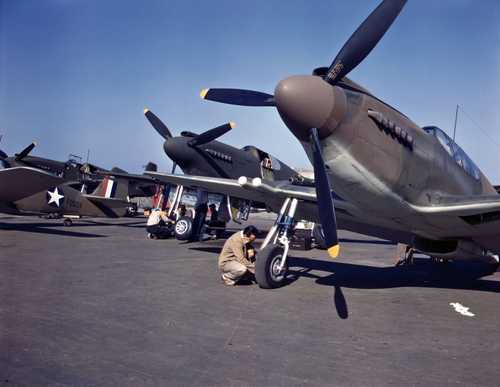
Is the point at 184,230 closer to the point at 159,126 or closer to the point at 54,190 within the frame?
the point at 159,126

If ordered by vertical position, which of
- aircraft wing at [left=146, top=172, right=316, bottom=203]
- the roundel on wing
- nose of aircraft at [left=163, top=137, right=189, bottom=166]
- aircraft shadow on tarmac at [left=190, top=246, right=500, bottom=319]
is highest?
nose of aircraft at [left=163, top=137, right=189, bottom=166]

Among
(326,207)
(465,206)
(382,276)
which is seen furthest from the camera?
(382,276)

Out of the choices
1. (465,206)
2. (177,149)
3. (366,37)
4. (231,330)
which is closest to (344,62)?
(366,37)

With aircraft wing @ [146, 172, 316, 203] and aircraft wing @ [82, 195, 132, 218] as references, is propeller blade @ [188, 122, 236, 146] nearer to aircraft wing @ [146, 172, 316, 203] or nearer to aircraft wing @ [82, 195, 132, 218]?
aircraft wing @ [146, 172, 316, 203]

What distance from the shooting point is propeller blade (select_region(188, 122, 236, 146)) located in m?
13.6

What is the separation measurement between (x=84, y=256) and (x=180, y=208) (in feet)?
23.2

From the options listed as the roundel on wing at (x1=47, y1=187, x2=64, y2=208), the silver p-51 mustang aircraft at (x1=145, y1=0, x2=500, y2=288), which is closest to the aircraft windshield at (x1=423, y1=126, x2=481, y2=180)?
the silver p-51 mustang aircraft at (x1=145, y1=0, x2=500, y2=288)

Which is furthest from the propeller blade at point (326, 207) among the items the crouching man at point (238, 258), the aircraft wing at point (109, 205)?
the aircraft wing at point (109, 205)

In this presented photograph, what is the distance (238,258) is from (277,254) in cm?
69

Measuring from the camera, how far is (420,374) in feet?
11.0

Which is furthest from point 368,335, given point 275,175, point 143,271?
point 275,175

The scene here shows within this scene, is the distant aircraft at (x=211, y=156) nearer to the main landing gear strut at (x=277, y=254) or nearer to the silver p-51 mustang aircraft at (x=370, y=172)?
the main landing gear strut at (x=277, y=254)

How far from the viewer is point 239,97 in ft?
20.7

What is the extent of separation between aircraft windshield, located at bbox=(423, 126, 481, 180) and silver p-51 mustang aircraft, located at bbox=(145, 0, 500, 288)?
21 millimetres
